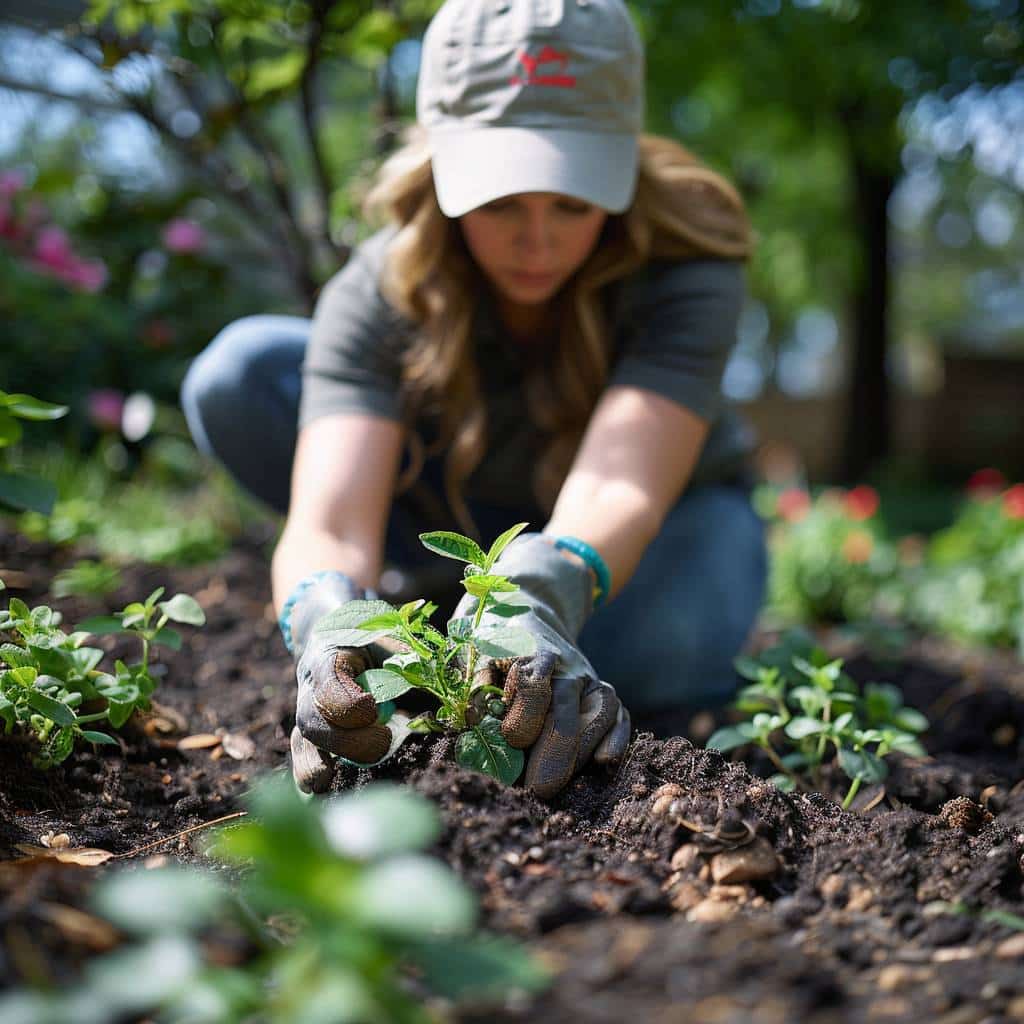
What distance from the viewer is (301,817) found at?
58 cm

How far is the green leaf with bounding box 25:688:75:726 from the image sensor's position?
45.8 inches

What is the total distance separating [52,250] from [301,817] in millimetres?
4378

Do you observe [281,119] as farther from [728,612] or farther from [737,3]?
[728,612]

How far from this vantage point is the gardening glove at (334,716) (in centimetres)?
114

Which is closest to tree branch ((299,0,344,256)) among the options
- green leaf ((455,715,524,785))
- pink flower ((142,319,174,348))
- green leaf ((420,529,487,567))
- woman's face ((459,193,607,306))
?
woman's face ((459,193,607,306))

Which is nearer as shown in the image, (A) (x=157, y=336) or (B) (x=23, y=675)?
(B) (x=23, y=675)

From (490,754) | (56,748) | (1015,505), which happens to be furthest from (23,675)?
(1015,505)

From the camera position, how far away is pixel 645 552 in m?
2.33

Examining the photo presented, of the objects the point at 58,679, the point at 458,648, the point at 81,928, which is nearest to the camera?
the point at 81,928

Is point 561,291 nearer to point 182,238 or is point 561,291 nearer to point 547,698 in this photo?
point 547,698

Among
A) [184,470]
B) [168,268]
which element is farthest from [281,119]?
[184,470]

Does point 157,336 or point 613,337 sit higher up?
point 613,337

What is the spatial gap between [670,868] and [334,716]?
1.36ft

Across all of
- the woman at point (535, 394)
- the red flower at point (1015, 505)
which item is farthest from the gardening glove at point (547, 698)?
the red flower at point (1015, 505)
